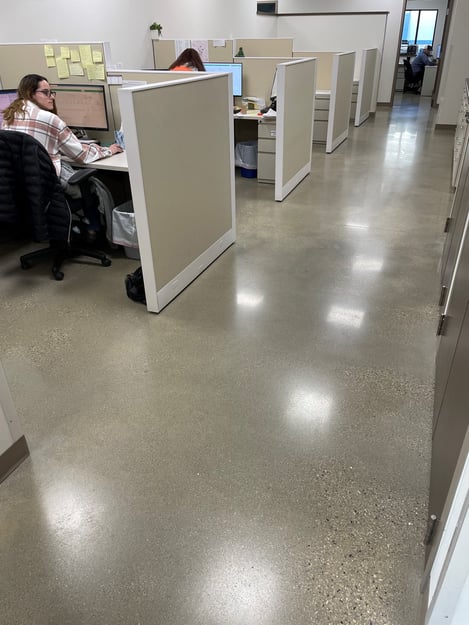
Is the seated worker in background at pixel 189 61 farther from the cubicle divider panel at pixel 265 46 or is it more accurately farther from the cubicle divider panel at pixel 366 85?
the cubicle divider panel at pixel 366 85

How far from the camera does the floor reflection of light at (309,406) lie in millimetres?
1951

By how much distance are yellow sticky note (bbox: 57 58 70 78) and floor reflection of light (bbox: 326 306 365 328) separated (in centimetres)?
266

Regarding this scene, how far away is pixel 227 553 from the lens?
4.70ft

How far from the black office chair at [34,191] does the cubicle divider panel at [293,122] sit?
74.7 inches

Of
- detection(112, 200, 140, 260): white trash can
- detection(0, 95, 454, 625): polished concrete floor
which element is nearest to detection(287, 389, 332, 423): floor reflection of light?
detection(0, 95, 454, 625): polished concrete floor

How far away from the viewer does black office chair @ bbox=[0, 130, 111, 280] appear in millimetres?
2531

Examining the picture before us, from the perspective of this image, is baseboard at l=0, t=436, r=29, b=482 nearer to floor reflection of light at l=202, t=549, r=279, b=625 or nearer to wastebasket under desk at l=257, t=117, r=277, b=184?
floor reflection of light at l=202, t=549, r=279, b=625

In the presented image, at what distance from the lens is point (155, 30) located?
628cm

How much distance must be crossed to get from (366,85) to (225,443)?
309 inches

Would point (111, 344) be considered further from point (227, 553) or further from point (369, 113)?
point (369, 113)

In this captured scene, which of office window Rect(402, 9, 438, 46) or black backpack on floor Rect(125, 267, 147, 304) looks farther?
office window Rect(402, 9, 438, 46)

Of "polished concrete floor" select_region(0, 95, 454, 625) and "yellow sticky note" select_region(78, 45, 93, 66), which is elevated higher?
"yellow sticky note" select_region(78, 45, 93, 66)

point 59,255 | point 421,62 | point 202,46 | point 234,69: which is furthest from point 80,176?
point 421,62

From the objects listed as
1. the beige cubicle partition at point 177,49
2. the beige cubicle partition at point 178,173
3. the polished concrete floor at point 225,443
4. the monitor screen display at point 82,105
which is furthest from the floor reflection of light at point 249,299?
the beige cubicle partition at point 177,49
